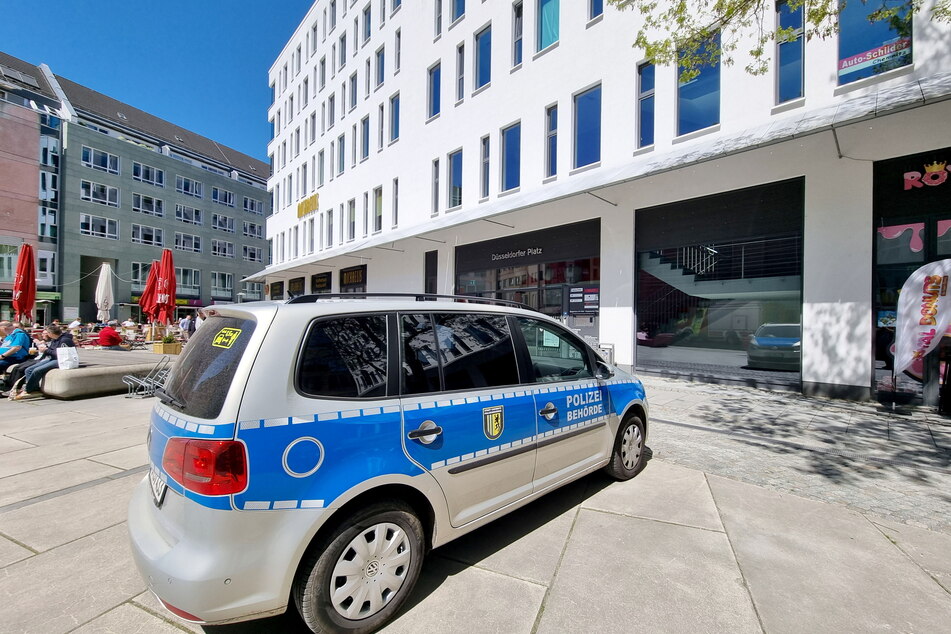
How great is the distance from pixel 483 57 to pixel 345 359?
650 inches

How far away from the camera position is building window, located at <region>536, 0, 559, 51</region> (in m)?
13.0

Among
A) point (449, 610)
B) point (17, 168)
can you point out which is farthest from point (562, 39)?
point (17, 168)

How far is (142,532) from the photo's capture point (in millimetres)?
2070

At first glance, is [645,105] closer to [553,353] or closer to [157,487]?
[553,353]

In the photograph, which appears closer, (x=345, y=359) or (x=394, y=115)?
(x=345, y=359)

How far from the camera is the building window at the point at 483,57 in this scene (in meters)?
15.3

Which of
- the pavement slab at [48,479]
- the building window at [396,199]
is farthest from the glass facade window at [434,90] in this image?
the pavement slab at [48,479]

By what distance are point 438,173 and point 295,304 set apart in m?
16.0

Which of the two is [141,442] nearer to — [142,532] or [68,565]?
[68,565]

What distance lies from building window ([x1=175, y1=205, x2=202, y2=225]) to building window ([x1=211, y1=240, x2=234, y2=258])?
8.96ft

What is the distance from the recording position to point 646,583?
260cm

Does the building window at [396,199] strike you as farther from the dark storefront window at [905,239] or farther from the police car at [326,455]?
the police car at [326,455]

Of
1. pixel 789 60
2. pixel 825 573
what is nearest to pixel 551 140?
pixel 789 60

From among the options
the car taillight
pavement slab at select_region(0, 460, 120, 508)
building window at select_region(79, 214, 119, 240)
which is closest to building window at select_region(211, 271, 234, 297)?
building window at select_region(79, 214, 119, 240)
